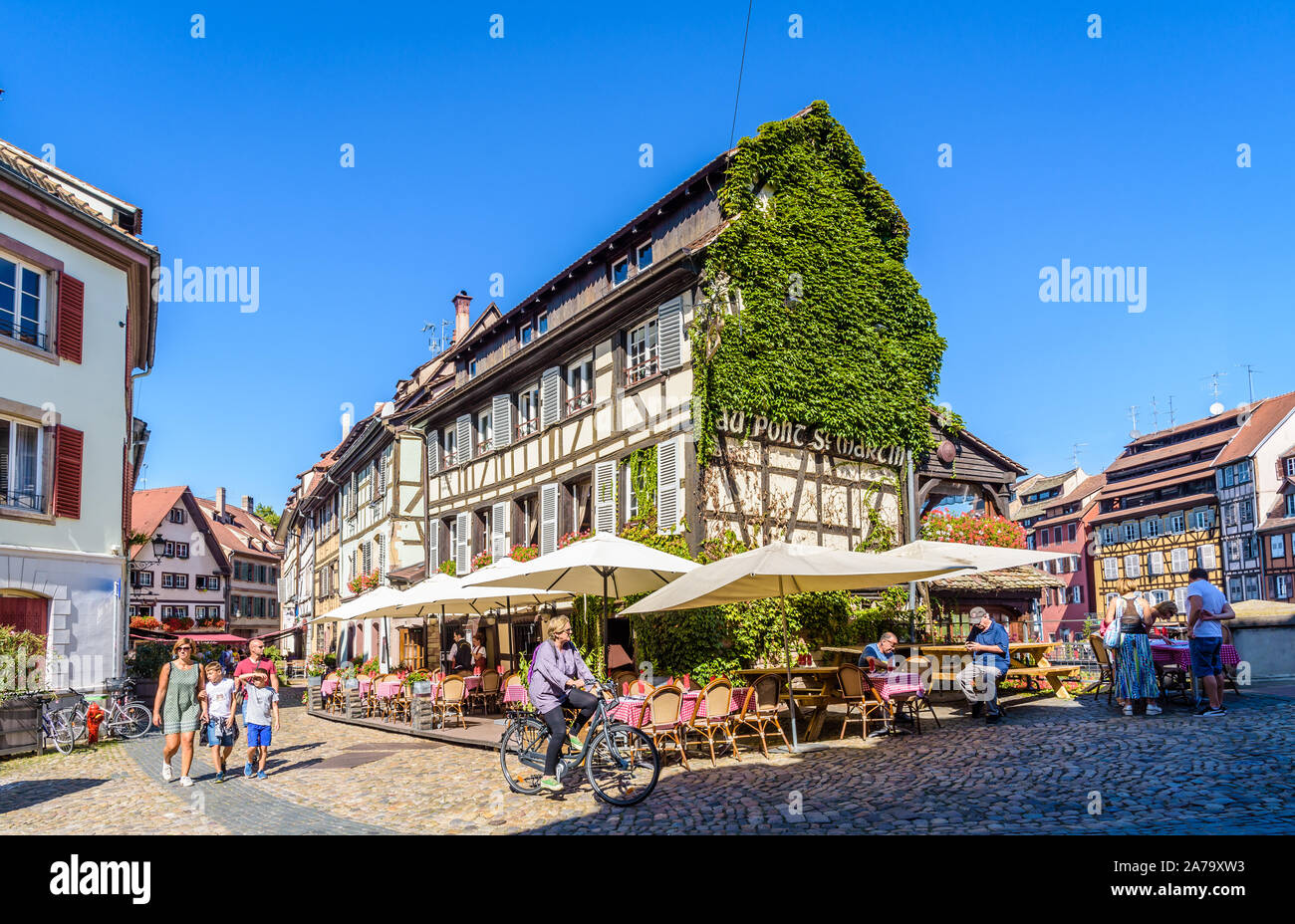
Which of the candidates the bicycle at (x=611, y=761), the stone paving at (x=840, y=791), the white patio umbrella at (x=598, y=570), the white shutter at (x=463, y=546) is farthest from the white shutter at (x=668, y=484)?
the white shutter at (x=463, y=546)

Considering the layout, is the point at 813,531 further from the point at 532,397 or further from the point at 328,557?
the point at 328,557

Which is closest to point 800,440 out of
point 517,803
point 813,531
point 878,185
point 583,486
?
point 813,531

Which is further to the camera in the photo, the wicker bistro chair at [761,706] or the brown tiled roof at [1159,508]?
the brown tiled roof at [1159,508]

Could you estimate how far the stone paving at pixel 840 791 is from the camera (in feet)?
22.4

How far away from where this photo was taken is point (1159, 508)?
200 ft

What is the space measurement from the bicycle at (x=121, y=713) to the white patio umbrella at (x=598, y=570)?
7010 millimetres

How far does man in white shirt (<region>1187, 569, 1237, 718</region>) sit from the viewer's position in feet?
35.4

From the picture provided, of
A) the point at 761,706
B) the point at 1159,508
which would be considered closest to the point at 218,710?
the point at 761,706

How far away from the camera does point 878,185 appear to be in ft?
64.4

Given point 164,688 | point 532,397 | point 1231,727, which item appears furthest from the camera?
point 532,397

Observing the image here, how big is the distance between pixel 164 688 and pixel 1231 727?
37.2ft

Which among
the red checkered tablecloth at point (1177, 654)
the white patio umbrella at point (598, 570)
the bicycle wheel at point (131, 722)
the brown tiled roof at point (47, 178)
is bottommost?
the bicycle wheel at point (131, 722)

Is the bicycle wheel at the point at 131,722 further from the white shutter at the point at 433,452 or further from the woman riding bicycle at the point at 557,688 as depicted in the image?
the woman riding bicycle at the point at 557,688

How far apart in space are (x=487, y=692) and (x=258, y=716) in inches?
247
